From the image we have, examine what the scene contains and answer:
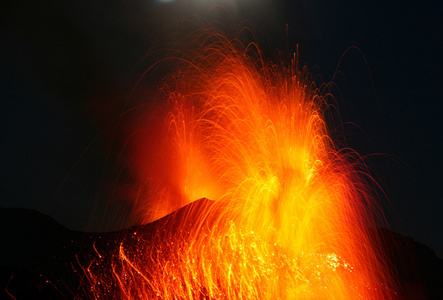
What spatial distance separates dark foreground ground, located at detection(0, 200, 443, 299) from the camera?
2408cm

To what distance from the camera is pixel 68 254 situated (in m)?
46.6

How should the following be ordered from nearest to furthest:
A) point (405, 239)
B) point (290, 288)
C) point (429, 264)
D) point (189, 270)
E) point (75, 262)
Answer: point (290, 288) → point (189, 270) → point (75, 262) → point (429, 264) → point (405, 239)

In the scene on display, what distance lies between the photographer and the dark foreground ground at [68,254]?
24078 mm

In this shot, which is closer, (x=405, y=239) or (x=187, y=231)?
(x=187, y=231)

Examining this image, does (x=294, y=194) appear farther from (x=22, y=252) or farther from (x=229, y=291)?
(x=22, y=252)

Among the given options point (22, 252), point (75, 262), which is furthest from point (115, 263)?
point (22, 252)

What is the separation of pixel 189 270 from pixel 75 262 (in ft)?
73.6

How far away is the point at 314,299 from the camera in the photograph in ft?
65.6

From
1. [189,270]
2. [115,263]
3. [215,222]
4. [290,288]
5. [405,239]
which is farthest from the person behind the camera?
[405,239]

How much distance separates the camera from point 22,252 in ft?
170

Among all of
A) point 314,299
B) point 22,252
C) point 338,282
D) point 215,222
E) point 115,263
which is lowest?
point 22,252

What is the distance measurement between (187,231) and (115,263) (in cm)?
944

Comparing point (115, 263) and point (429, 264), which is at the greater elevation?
point (429, 264)

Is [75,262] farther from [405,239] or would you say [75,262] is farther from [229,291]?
[405,239]
